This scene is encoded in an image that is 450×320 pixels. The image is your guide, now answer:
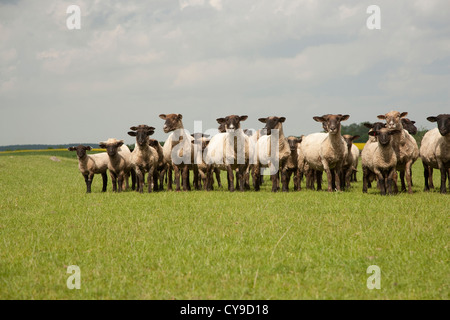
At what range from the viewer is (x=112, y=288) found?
5.38m

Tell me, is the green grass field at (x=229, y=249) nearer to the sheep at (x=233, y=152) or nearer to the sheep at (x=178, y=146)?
the sheep at (x=233, y=152)

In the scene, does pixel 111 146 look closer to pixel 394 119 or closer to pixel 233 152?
pixel 233 152

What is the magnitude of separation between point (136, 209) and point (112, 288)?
6.26 meters

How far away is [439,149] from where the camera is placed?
15406 millimetres

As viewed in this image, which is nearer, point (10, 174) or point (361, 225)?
point (361, 225)

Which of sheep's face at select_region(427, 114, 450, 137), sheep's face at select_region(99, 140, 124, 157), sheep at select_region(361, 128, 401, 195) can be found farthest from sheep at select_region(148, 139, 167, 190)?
sheep's face at select_region(427, 114, 450, 137)

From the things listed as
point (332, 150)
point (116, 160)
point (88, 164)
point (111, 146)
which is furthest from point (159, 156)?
point (332, 150)

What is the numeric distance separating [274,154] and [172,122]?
453 centimetres

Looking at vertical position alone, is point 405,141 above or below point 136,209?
above

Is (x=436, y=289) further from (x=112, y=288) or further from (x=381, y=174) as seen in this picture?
(x=381, y=174)

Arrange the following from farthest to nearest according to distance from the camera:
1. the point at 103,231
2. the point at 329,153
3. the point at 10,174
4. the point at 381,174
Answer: the point at 10,174
the point at 329,153
the point at 381,174
the point at 103,231

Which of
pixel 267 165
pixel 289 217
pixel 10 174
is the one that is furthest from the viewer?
pixel 10 174

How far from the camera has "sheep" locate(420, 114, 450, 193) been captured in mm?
14798
